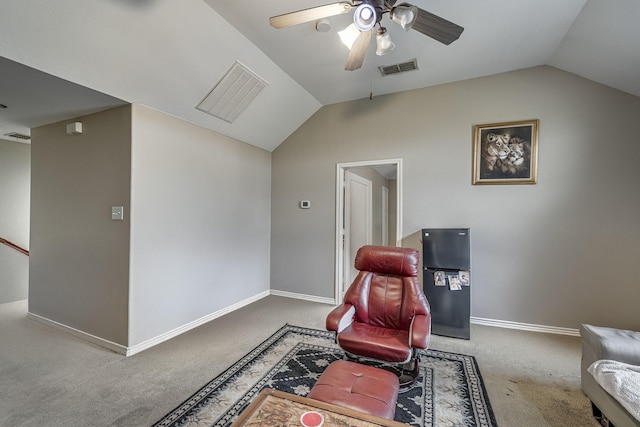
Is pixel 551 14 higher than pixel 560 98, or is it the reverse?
pixel 551 14

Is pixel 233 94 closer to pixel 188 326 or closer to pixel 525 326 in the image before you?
pixel 188 326

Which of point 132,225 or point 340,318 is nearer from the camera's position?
point 340,318

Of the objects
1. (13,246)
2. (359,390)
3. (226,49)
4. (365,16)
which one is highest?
(226,49)

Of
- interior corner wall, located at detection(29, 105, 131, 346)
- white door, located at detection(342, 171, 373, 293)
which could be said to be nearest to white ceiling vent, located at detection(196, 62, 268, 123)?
interior corner wall, located at detection(29, 105, 131, 346)

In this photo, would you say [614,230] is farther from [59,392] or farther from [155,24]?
[59,392]

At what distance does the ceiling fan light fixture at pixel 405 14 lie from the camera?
1.64m

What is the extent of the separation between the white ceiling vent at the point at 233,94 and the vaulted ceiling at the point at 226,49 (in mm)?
73

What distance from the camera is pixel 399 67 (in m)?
3.19

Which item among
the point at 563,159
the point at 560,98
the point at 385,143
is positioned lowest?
the point at 563,159

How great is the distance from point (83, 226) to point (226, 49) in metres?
2.38

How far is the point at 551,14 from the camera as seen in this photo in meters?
2.34

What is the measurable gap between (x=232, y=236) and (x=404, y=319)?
253 centimetres

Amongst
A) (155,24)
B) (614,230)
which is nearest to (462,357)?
(614,230)

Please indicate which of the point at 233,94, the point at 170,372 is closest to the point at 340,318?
the point at 170,372
